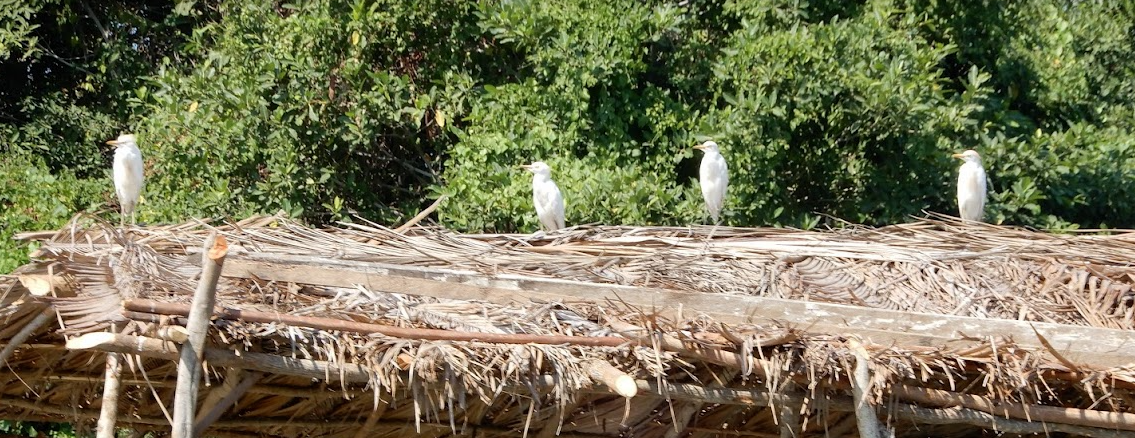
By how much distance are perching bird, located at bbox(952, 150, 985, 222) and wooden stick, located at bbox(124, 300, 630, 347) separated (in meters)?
5.78

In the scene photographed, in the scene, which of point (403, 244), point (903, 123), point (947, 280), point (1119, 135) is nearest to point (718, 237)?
point (947, 280)

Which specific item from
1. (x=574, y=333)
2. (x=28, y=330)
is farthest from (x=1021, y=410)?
(x=28, y=330)

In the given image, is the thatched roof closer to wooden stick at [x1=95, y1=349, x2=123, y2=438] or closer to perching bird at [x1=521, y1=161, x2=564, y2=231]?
wooden stick at [x1=95, y1=349, x2=123, y2=438]

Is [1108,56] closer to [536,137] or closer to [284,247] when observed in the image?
[536,137]

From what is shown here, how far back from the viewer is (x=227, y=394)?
4.46 m

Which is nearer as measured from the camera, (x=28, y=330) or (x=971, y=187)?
(x=28, y=330)

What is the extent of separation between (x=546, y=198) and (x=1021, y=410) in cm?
481

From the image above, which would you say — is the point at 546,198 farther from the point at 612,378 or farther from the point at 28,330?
the point at 28,330

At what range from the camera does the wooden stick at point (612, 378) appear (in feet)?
13.3

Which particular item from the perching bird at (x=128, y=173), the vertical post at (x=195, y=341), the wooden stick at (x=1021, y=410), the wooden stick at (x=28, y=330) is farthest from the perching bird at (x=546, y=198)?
the vertical post at (x=195, y=341)

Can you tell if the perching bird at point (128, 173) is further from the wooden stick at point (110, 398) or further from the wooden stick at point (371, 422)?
the wooden stick at point (110, 398)

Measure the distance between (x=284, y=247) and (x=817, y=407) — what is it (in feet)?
7.87

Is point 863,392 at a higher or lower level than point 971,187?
lower

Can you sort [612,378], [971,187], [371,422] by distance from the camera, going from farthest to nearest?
[971,187] < [371,422] < [612,378]
